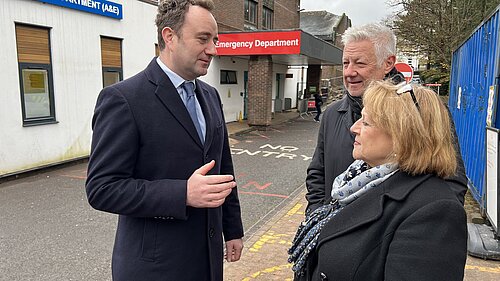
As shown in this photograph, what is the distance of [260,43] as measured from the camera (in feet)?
50.2

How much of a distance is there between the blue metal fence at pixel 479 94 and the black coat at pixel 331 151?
11.2 ft

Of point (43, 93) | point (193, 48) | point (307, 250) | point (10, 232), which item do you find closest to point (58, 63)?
point (43, 93)

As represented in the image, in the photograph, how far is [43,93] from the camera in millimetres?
8734

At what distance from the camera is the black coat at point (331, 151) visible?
2312 mm

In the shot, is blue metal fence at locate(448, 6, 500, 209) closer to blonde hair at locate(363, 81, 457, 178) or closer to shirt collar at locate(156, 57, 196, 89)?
blonde hair at locate(363, 81, 457, 178)

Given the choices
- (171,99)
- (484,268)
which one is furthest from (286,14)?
(171,99)

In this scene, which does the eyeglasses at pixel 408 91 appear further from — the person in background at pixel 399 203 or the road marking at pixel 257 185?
the road marking at pixel 257 185

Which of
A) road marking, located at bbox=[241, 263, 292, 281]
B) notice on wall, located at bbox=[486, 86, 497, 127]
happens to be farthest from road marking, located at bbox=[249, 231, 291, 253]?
notice on wall, located at bbox=[486, 86, 497, 127]

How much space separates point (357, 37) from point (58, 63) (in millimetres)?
8301

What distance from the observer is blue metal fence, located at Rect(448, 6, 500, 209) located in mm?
5146

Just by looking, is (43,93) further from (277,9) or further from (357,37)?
(277,9)

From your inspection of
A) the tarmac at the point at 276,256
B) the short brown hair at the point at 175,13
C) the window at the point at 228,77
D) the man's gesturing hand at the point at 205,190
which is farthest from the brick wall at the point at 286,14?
the man's gesturing hand at the point at 205,190

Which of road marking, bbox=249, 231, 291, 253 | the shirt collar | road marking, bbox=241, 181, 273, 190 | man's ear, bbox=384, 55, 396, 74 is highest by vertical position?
man's ear, bbox=384, 55, 396, 74

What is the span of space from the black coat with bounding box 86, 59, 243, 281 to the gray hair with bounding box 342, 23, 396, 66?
1120 mm
